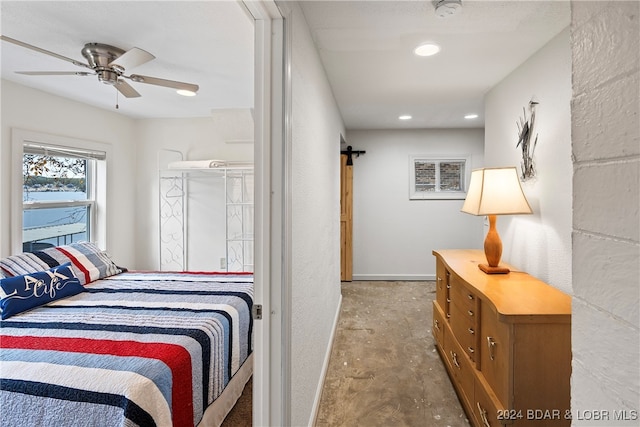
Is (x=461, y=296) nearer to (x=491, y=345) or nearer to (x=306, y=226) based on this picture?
(x=491, y=345)

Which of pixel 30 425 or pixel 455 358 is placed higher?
pixel 30 425

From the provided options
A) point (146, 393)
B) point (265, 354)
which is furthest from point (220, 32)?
point (146, 393)

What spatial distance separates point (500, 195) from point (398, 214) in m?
3.06

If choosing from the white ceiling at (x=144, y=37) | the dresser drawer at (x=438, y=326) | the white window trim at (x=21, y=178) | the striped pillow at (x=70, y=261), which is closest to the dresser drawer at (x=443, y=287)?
the dresser drawer at (x=438, y=326)

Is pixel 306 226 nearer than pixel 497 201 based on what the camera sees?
Yes

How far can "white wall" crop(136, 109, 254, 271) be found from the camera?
13.9 ft

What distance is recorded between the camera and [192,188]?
432 centimetres

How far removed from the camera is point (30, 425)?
1362 millimetres

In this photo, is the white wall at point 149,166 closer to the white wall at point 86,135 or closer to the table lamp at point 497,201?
the white wall at point 86,135

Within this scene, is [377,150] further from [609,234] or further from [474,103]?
[609,234]

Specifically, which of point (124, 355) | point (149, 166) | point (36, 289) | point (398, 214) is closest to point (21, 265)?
point (36, 289)

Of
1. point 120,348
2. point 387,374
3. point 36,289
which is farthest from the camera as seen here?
A: point 387,374

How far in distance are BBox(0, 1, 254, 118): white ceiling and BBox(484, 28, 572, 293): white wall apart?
1.85 meters

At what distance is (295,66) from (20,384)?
1793 mm
